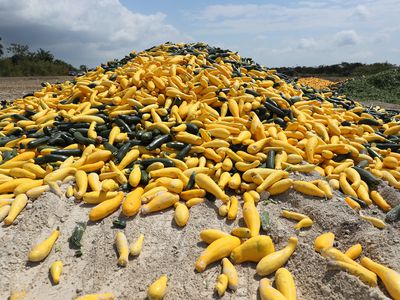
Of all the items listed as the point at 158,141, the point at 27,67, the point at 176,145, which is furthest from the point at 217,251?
the point at 27,67

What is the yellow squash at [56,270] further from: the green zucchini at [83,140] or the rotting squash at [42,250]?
the green zucchini at [83,140]

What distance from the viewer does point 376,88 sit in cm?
2497

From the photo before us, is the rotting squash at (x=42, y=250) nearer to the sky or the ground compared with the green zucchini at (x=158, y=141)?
nearer to the ground

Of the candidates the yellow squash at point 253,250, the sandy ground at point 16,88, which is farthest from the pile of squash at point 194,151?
the sandy ground at point 16,88

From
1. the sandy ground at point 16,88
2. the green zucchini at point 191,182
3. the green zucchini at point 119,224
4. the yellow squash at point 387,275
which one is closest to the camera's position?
the yellow squash at point 387,275

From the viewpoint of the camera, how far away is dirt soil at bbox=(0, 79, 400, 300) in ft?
10.4

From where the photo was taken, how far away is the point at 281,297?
9.66 ft

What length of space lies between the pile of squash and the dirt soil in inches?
4.5

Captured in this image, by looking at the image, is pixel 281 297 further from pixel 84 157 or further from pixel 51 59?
pixel 51 59

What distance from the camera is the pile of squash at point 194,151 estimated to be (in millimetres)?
4074

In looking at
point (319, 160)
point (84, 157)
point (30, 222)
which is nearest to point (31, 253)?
point (30, 222)

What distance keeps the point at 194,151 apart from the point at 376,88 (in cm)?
2388

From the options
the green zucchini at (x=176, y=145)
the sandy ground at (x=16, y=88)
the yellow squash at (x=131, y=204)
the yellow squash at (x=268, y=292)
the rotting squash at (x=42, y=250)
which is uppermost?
the green zucchini at (x=176, y=145)

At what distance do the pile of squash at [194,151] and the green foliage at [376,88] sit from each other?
17150 millimetres
